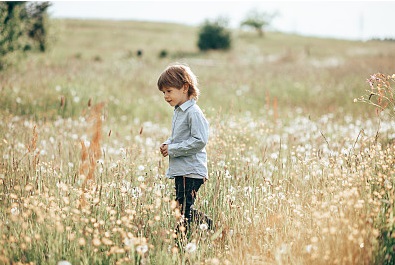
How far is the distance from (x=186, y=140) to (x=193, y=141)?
81 mm

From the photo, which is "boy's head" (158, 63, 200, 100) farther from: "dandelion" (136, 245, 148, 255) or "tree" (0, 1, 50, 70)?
"tree" (0, 1, 50, 70)

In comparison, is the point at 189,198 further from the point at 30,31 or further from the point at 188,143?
the point at 30,31

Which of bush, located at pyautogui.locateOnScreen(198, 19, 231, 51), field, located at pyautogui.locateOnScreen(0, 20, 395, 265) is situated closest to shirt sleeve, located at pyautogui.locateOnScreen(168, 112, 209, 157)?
field, located at pyautogui.locateOnScreen(0, 20, 395, 265)

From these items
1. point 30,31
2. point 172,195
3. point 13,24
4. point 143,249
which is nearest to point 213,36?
point 30,31

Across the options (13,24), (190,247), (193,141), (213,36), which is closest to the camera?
(190,247)

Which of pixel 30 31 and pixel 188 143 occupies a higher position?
pixel 30 31

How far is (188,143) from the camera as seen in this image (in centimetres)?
379

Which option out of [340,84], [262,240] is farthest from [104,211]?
[340,84]

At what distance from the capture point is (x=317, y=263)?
292 centimetres

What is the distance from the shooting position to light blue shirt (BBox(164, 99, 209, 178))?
380cm

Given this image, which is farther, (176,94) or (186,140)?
(176,94)

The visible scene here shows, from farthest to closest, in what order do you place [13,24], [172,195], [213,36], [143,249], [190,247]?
[213,36]
[13,24]
[172,195]
[190,247]
[143,249]

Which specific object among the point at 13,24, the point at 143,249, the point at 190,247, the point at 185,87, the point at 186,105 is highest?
the point at 13,24

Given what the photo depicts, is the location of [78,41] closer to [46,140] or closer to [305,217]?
[46,140]
